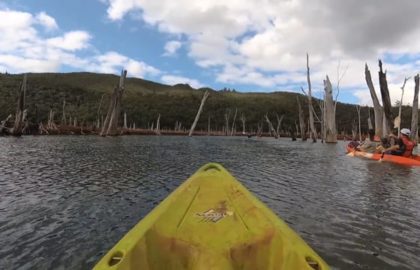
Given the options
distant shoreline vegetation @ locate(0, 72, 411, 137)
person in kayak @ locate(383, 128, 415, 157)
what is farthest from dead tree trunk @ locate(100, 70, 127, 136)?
person in kayak @ locate(383, 128, 415, 157)

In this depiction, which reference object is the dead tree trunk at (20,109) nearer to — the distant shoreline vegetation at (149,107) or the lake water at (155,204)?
the distant shoreline vegetation at (149,107)

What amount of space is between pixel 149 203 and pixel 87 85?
147 meters

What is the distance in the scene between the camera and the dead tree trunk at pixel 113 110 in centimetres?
5289

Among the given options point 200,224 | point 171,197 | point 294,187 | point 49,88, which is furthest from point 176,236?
point 49,88

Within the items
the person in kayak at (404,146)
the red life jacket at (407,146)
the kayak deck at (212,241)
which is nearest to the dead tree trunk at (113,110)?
the person in kayak at (404,146)

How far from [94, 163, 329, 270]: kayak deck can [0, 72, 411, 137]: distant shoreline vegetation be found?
2561 inches

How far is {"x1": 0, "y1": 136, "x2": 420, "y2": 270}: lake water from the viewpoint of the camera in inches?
284

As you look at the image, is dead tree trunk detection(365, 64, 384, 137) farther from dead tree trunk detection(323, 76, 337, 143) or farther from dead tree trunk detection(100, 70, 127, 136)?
dead tree trunk detection(100, 70, 127, 136)

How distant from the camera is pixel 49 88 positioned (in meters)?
114

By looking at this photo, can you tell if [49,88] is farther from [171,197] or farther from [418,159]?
[171,197]

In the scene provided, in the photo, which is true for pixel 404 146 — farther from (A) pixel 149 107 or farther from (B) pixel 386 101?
(A) pixel 149 107

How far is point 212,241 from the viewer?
19.6 feet

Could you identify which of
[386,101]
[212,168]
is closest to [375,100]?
[386,101]

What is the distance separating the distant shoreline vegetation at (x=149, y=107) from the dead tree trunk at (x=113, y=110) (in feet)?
44.3
